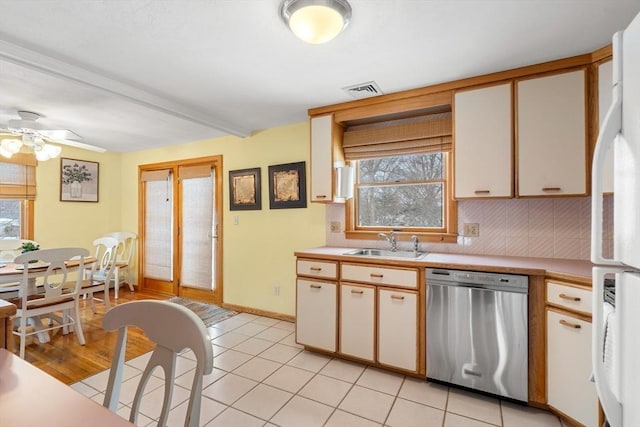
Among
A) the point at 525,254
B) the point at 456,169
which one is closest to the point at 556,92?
the point at 456,169

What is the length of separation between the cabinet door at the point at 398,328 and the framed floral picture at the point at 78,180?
15.4ft

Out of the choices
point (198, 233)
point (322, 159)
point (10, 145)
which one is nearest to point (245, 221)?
point (198, 233)

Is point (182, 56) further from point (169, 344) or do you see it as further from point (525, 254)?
point (525, 254)

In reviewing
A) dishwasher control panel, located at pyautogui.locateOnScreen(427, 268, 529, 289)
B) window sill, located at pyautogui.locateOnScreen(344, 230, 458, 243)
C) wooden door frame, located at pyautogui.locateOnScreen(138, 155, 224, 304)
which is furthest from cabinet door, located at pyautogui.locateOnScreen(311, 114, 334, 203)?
wooden door frame, located at pyautogui.locateOnScreen(138, 155, 224, 304)

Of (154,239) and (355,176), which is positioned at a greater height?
(355,176)

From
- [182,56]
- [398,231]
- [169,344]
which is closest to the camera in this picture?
[169,344]

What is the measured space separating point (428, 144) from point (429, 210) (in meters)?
0.60

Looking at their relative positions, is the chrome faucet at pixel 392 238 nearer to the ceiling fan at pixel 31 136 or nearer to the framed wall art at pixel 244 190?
the framed wall art at pixel 244 190

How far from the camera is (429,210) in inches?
112

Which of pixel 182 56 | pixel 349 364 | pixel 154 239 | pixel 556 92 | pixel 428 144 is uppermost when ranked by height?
pixel 182 56

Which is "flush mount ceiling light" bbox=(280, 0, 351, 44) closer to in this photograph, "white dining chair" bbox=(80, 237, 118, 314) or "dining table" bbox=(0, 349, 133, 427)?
"dining table" bbox=(0, 349, 133, 427)

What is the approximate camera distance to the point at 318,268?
8.66 feet

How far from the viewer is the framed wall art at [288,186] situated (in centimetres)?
340

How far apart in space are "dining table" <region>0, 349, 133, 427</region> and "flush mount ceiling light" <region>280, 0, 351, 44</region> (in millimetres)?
1656
